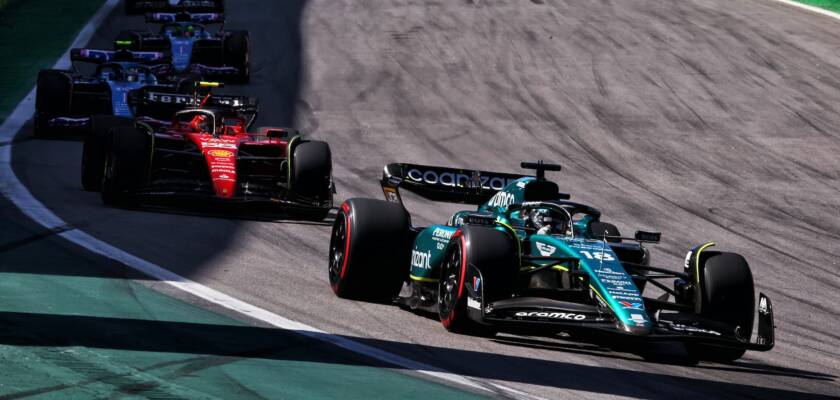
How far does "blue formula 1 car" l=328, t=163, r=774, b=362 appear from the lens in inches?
372

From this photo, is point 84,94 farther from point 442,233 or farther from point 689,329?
point 689,329

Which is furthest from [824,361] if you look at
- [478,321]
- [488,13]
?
[488,13]

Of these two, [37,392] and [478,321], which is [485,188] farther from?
[37,392]

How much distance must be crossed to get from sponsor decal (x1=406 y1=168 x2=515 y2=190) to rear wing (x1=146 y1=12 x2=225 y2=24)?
1945 centimetres

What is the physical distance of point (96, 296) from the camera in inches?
379

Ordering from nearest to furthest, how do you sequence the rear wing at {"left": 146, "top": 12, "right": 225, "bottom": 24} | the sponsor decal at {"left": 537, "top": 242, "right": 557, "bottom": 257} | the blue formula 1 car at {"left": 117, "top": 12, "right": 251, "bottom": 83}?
the sponsor decal at {"left": 537, "top": 242, "right": 557, "bottom": 257}
the blue formula 1 car at {"left": 117, "top": 12, "right": 251, "bottom": 83}
the rear wing at {"left": 146, "top": 12, "right": 225, "bottom": 24}

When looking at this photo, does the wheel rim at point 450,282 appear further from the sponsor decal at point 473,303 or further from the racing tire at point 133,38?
the racing tire at point 133,38

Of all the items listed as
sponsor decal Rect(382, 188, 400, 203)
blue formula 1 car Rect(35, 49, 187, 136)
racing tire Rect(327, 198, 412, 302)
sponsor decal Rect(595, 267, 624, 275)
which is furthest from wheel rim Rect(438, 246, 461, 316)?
blue formula 1 car Rect(35, 49, 187, 136)

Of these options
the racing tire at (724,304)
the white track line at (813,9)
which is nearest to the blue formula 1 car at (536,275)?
the racing tire at (724,304)

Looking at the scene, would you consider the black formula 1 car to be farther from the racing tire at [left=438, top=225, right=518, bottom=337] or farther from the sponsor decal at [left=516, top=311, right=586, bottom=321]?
the sponsor decal at [left=516, top=311, right=586, bottom=321]

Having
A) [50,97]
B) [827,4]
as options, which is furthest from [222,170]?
[827,4]

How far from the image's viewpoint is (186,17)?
30.9 m

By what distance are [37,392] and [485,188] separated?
6.53 meters

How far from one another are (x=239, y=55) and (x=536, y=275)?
18478mm
